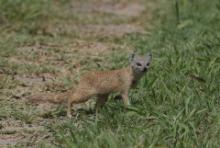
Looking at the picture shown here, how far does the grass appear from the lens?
21.5 feet

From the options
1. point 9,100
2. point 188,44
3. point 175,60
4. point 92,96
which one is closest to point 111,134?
point 92,96

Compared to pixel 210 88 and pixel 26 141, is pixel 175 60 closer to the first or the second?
pixel 210 88

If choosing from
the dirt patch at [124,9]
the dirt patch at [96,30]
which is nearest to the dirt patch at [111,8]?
the dirt patch at [124,9]

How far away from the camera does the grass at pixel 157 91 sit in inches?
258

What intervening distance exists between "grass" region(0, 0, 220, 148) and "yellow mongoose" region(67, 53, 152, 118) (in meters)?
0.12

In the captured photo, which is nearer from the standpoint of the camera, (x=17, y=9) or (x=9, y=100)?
(x=9, y=100)

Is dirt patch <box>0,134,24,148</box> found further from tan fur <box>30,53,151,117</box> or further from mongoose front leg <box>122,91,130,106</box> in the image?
mongoose front leg <box>122,91,130,106</box>

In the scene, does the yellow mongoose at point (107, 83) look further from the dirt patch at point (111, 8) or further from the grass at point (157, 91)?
the dirt patch at point (111, 8)

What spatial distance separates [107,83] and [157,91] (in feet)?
1.62

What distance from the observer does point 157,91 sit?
802 cm

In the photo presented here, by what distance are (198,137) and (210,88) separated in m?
1.43

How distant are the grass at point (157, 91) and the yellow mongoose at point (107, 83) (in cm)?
12

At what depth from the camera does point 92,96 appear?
783 cm

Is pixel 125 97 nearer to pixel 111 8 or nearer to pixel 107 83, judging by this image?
pixel 107 83
